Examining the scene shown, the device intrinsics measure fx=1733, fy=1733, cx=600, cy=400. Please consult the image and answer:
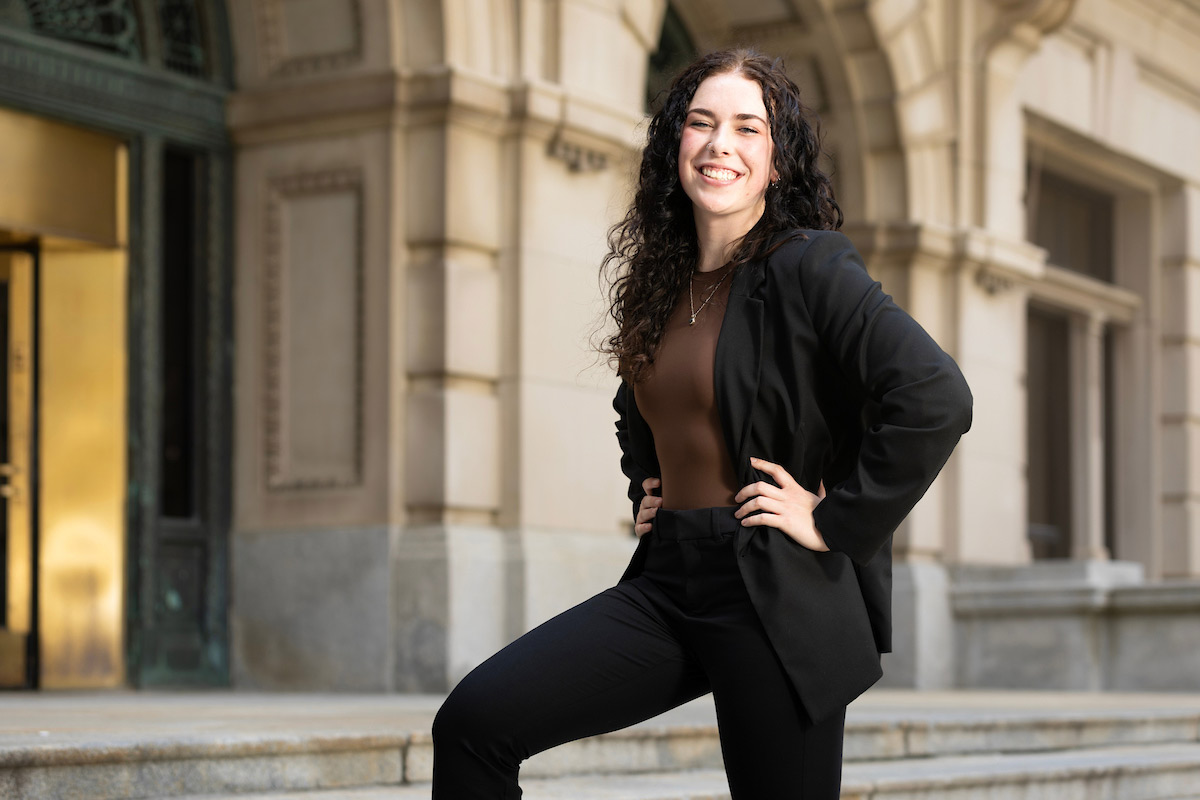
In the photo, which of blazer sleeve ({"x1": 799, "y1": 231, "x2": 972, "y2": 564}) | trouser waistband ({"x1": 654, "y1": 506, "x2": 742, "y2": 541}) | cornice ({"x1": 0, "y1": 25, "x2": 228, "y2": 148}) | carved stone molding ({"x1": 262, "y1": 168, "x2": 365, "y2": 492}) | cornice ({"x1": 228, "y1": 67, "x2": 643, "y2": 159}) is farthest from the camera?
carved stone molding ({"x1": 262, "y1": 168, "x2": 365, "y2": 492})

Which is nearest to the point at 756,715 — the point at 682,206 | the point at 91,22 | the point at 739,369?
the point at 739,369

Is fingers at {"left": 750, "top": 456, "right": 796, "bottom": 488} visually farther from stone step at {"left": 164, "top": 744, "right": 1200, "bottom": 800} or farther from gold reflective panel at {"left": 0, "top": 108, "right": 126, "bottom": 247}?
gold reflective panel at {"left": 0, "top": 108, "right": 126, "bottom": 247}

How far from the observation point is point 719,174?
289 cm

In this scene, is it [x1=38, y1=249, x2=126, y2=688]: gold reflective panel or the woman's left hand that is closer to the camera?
the woman's left hand

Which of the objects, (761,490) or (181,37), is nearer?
(761,490)

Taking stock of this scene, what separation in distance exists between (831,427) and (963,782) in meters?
3.21

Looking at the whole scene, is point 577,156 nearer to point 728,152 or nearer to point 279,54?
point 279,54

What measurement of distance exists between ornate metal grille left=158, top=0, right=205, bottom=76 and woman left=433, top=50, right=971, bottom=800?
21.9ft

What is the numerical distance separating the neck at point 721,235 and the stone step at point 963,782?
2225 millimetres

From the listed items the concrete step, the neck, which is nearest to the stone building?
the concrete step

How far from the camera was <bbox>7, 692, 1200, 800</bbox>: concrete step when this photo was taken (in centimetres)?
440

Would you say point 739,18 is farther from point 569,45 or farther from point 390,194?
point 390,194

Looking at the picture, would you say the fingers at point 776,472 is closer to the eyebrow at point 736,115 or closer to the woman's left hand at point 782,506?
the woman's left hand at point 782,506

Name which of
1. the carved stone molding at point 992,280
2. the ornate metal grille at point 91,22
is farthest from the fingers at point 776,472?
the carved stone molding at point 992,280
